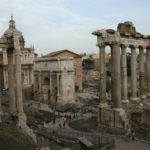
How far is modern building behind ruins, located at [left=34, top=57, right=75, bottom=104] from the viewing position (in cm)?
3525

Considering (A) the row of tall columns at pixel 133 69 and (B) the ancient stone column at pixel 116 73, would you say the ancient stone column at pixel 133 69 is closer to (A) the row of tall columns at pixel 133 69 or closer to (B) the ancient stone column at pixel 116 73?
(A) the row of tall columns at pixel 133 69

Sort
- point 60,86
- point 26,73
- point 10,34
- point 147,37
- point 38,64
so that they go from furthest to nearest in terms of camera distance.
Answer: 1. point 26,73
2. point 38,64
3. point 60,86
4. point 147,37
5. point 10,34

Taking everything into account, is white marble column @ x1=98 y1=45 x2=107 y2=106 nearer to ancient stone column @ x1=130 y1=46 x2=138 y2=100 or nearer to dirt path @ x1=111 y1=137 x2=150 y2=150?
ancient stone column @ x1=130 y1=46 x2=138 y2=100

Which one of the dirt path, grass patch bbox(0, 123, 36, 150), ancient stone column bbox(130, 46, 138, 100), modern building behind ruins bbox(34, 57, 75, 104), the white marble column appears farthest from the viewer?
modern building behind ruins bbox(34, 57, 75, 104)

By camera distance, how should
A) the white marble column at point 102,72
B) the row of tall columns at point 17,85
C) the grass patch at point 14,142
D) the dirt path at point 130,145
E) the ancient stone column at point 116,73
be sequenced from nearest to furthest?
1. the grass patch at point 14,142
2. the dirt path at point 130,145
3. the row of tall columns at point 17,85
4. the ancient stone column at point 116,73
5. the white marble column at point 102,72

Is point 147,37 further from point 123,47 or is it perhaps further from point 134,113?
point 134,113

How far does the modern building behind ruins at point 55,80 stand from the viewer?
35250mm

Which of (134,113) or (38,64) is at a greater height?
(38,64)

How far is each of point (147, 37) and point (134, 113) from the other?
812cm

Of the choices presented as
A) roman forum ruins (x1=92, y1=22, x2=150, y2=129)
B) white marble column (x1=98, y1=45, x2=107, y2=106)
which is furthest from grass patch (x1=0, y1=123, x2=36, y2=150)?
white marble column (x1=98, y1=45, x2=107, y2=106)

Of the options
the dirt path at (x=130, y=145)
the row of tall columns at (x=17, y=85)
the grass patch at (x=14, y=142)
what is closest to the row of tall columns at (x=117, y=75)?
the dirt path at (x=130, y=145)

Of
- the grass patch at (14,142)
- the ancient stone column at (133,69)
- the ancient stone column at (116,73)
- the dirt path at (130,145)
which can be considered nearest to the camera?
the grass patch at (14,142)

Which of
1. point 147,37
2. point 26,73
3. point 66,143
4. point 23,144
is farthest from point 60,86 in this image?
point 23,144

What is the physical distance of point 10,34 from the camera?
1681cm
